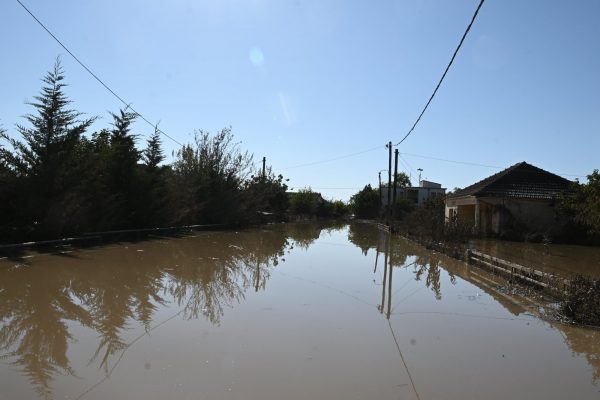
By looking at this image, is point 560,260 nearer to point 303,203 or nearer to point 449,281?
point 449,281

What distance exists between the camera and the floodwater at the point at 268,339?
200 inches

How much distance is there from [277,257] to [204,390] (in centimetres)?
1417

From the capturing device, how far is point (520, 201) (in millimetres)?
29172

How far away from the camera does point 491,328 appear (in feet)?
26.9

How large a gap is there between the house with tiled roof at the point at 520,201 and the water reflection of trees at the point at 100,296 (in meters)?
17.7

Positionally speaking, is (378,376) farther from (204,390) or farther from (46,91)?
(46,91)

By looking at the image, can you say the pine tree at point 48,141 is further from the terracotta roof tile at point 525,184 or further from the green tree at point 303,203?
the green tree at point 303,203

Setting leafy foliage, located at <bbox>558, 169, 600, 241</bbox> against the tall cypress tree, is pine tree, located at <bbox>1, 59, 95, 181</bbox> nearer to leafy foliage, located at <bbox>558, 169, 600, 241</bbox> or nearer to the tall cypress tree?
the tall cypress tree

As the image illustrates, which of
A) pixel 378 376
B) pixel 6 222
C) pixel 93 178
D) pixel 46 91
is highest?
pixel 46 91

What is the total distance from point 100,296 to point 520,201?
85.4 ft

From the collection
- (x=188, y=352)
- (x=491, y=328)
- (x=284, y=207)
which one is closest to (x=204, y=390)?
(x=188, y=352)

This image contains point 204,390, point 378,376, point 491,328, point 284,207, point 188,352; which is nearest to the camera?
point 204,390

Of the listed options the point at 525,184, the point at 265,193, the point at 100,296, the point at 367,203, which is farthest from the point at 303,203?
the point at 100,296

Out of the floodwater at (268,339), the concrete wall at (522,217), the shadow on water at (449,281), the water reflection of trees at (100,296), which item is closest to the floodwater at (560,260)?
the shadow on water at (449,281)
